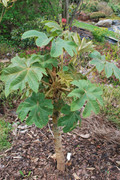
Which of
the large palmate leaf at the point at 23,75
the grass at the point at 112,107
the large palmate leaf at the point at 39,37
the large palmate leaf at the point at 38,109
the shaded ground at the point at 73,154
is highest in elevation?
the large palmate leaf at the point at 39,37

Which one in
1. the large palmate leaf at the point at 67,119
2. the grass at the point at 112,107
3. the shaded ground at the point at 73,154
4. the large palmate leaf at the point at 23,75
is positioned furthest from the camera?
the grass at the point at 112,107

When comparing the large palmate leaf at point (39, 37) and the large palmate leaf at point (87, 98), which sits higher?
the large palmate leaf at point (39, 37)

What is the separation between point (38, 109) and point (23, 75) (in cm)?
25

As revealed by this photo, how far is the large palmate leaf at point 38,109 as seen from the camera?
3.42 feet

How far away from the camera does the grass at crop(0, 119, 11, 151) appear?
2054 mm

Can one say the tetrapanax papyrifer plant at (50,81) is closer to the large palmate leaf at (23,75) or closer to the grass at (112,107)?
the large palmate leaf at (23,75)

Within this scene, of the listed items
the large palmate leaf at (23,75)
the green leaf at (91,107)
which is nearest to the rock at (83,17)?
the large palmate leaf at (23,75)

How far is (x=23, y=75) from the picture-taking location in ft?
3.17

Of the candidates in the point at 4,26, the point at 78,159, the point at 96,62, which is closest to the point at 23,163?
the point at 78,159

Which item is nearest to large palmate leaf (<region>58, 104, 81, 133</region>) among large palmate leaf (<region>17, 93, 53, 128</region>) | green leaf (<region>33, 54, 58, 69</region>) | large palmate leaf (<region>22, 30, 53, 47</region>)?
large palmate leaf (<region>17, 93, 53, 128</region>)

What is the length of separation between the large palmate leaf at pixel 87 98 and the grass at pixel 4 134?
1.48 meters

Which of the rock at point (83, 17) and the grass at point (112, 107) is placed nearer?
the grass at point (112, 107)

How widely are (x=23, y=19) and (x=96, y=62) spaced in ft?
16.2

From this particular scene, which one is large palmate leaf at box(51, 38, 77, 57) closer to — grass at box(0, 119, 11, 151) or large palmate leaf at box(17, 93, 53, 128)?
large palmate leaf at box(17, 93, 53, 128)
